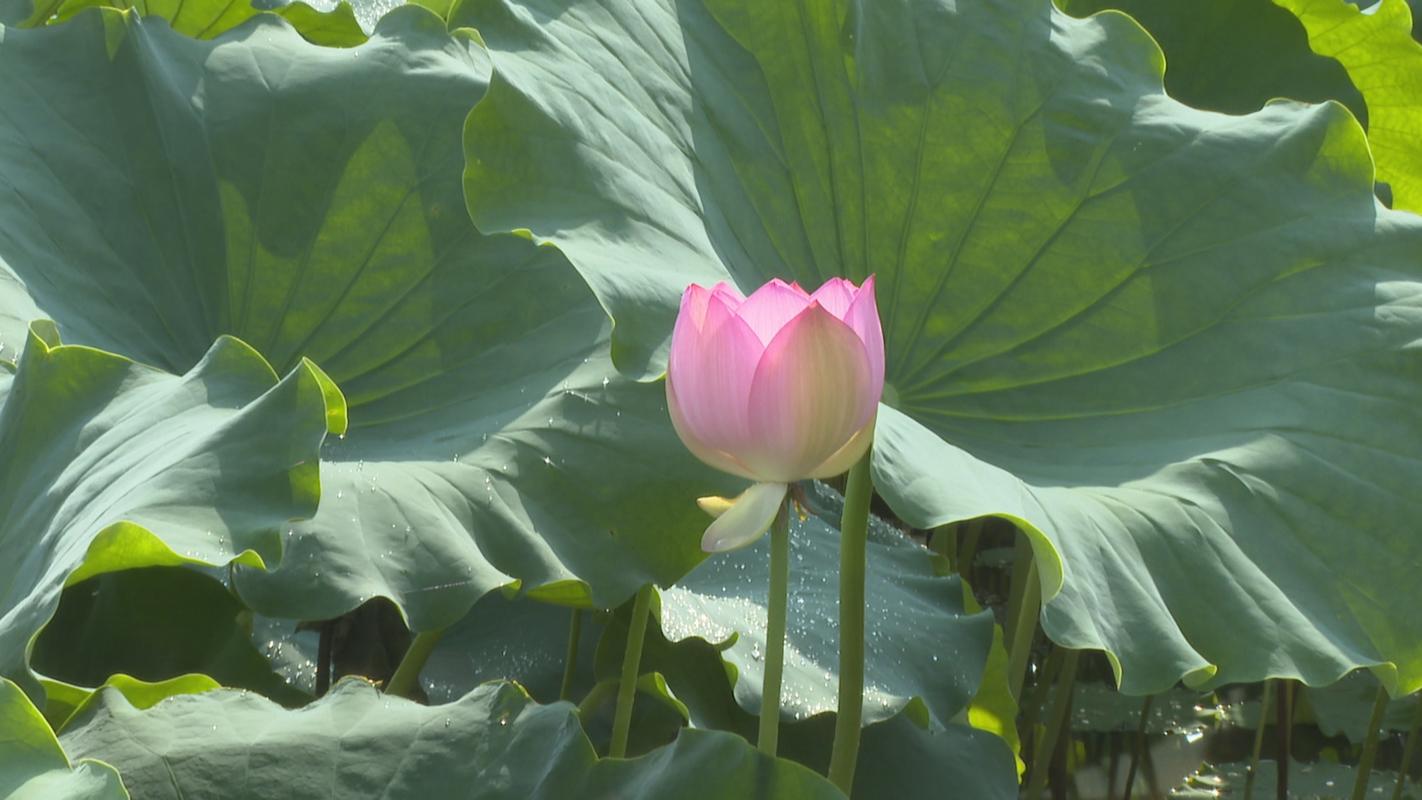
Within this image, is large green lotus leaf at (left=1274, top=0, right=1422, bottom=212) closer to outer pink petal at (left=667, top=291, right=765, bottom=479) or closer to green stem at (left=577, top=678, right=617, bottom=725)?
green stem at (left=577, top=678, right=617, bottom=725)

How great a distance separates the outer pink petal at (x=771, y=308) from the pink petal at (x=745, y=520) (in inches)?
3.4

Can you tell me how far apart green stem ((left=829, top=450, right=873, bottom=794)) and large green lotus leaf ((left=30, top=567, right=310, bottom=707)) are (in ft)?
1.78

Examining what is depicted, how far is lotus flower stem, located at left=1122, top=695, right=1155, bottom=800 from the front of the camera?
2307mm

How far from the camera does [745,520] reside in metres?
0.82

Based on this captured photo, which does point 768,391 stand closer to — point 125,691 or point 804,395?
point 804,395

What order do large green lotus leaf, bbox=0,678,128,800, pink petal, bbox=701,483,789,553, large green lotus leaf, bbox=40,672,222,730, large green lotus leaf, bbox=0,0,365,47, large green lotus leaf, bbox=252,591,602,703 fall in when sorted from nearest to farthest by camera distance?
large green lotus leaf, bbox=0,678,128,800 → pink petal, bbox=701,483,789,553 → large green lotus leaf, bbox=40,672,222,730 → large green lotus leaf, bbox=252,591,602,703 → large green lotus leaf, bbox=0,0,365,47

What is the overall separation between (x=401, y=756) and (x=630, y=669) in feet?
1.20

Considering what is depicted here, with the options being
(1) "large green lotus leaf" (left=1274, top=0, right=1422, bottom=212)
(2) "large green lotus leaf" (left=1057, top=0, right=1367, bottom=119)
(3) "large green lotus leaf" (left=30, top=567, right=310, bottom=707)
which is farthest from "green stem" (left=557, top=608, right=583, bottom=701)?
(1) "large green lotus leaf" (left=1274, top=0, right=1422, bottom=212)

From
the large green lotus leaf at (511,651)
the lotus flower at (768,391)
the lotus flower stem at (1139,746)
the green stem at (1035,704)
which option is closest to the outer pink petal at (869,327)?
the lotus flower at (768,391)

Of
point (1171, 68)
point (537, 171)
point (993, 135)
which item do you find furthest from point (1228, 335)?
point (1171, 68)

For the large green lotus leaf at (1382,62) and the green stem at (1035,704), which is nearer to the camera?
the large green lotus leaf at (1382,62)

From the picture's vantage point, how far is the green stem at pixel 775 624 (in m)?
0.86

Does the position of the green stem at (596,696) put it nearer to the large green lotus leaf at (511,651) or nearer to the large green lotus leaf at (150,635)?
the large green lotus leaf at (511,651)

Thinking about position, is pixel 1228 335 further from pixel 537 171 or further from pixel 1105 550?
pixel 537 171
